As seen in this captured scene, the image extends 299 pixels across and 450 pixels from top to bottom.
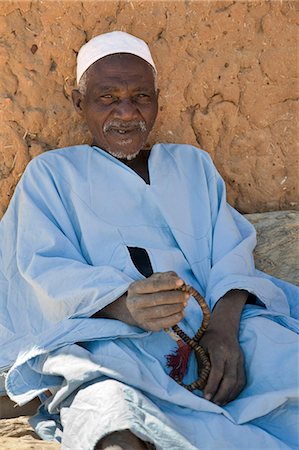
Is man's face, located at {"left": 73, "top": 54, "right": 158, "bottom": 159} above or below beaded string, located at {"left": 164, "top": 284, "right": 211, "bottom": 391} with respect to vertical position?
above

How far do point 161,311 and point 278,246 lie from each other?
4.12 feet

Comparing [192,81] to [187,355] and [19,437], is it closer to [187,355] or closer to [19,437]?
[187,355]

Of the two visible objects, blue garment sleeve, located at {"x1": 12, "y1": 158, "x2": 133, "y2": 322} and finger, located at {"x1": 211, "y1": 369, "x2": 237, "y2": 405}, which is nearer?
finger, located at {"x1": 211, "y1": 369, "x2": 237, "y2": 405}

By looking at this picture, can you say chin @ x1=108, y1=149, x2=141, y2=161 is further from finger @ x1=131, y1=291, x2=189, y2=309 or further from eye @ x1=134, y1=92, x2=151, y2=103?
finger @ x1=131, y1=291, x2=189, y2=309

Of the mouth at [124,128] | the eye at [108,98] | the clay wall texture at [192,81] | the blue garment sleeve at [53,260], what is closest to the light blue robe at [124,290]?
the blue garment sleeve at [53,260]

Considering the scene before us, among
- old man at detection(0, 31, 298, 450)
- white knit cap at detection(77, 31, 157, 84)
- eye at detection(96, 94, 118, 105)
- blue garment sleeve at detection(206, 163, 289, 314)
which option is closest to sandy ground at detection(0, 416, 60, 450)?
old man at detection(0, 31, 298, 450)

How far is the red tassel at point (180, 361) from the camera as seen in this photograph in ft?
9.52

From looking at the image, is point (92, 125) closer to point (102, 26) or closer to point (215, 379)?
point (102, 26)

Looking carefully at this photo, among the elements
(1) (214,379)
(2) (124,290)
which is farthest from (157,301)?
(1) (214,379)

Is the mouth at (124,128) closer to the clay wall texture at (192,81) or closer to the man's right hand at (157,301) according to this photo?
the clay wall texture at (192,81)

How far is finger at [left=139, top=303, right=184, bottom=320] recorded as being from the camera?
275 centimetres

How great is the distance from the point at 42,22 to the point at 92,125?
1.96ft

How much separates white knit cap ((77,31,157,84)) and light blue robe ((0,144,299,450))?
366 millimetres

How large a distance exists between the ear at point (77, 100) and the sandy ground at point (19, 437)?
1.31 m
